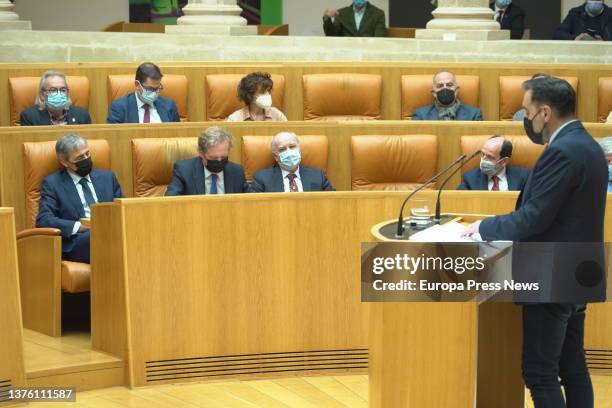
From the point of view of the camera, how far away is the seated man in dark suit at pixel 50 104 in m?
6.23

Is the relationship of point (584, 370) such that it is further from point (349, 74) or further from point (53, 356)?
point (349, 74)

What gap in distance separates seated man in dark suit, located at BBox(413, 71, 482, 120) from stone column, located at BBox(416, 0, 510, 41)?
1.36 m

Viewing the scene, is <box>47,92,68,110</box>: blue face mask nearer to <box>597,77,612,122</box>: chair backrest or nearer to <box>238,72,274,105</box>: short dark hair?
<box>238,72,274,105</box>: short dark hair

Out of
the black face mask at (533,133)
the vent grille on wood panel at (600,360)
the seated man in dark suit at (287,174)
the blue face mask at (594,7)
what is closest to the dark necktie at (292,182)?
the seated man in dark suit at (287,174)

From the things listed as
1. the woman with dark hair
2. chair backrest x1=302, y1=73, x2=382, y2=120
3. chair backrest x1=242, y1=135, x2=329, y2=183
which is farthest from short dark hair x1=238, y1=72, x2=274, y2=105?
chair backrest x1=242, y1=135, x2=329, y2=183

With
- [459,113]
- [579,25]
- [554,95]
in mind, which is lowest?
[459,113]

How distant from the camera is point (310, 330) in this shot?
16.3ft

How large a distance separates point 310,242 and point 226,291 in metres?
0.40

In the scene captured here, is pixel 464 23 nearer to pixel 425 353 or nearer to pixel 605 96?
pixel 605 96

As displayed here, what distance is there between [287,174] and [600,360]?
165 cm

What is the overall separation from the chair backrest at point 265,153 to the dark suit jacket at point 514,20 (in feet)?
15.0

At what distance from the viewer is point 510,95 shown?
284 inches

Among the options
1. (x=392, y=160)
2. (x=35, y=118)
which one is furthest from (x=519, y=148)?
(x=35, y=118)

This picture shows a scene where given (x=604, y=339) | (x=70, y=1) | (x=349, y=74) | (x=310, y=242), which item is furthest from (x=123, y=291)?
(x=70, y=1)
